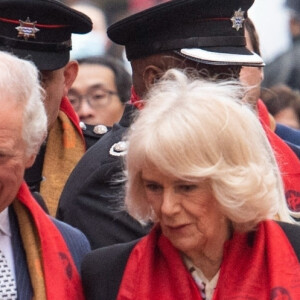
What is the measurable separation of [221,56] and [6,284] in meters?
1.26

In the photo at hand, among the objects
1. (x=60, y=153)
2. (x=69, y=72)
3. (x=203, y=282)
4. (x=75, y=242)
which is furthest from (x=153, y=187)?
(x=60, y=153)

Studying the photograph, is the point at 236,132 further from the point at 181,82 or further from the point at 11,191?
the point at 11,191

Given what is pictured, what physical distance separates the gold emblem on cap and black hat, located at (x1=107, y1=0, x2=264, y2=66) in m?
0.33

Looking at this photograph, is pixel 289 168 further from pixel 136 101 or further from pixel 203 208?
pixel 203 208

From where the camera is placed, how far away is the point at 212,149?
401cm

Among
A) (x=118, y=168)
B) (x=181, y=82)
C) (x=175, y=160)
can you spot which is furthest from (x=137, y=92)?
(x=175, y=160)

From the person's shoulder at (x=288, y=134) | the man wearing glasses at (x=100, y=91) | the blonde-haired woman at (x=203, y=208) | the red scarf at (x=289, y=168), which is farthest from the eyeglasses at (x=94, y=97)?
the blonde-haired woman at (x=203, y=208)

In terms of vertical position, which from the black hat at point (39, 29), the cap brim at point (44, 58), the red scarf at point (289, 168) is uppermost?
the black hat at point (39, 29)

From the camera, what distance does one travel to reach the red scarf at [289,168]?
499 cm

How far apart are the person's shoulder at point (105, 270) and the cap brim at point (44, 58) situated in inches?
42.6

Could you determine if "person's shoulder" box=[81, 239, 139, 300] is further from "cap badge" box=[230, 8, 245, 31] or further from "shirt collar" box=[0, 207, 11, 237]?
"cap badge" box=[230, 8, 245, 31]

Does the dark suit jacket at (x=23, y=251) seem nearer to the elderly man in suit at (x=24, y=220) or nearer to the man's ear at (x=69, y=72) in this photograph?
the elderly man in suit at (x=24, y=220)

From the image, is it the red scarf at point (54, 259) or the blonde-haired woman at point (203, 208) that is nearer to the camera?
the blonde-haired woman at point (203, 208)

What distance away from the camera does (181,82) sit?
4277 mm
